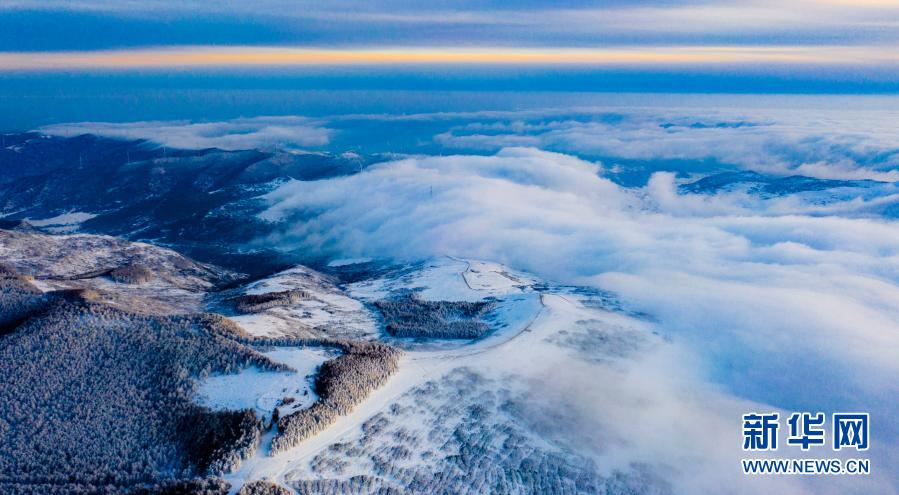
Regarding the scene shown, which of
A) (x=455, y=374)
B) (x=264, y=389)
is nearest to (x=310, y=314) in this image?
(x=455, y=374)

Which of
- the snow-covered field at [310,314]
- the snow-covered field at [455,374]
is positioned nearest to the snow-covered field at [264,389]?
the snow-covered field at [455,374]

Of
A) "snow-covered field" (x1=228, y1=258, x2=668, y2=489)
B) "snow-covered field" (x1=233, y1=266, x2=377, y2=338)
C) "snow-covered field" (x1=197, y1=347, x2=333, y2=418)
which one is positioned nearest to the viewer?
"snow-covered field" (x1=228, y1=258, x2=668, y2=489)

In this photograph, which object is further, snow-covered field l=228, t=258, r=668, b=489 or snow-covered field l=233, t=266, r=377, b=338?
snow-covered field l=233, t=266, r=377, b=338

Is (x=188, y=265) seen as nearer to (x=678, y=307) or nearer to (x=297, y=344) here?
(x=297, y=344)

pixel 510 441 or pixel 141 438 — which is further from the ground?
pixel 141 438

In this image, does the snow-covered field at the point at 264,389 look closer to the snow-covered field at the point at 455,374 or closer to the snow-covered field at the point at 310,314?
the snow-covered field at the point at 455,374

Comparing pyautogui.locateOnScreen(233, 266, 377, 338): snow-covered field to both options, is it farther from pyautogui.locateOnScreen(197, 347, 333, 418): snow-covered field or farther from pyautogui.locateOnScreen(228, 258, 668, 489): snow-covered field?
pyautogui.locateOnScreen(197, 347, 333, 418): snow-covered field

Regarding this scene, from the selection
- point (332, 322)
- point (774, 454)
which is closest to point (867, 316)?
point (774, 454)

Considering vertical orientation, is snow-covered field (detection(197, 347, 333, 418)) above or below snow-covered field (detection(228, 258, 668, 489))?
above

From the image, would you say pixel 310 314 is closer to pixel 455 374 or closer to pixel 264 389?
pixel 455 374

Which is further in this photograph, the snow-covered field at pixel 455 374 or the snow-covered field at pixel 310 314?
the snow-covered field at pixel 310 314

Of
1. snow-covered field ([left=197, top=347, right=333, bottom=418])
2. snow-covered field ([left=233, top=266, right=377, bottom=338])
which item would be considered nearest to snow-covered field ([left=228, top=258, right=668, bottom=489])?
snow-covered field ([left=197, top=347, right=333, bottom=418])
